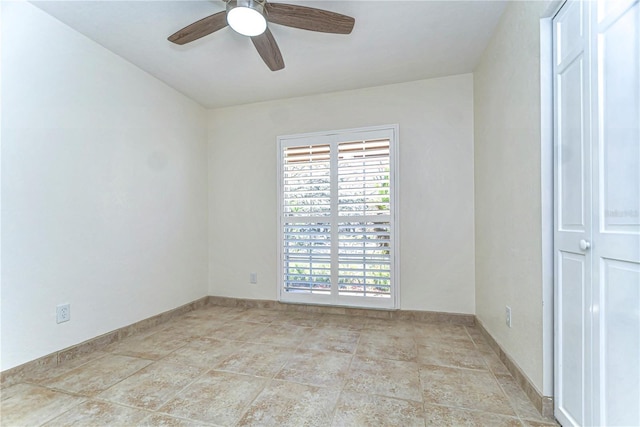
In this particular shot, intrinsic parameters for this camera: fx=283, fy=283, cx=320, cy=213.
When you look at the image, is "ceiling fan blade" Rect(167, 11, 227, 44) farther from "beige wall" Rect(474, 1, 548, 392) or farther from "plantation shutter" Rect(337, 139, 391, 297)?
"beige wall" Rect(474, 1, 548, 392)

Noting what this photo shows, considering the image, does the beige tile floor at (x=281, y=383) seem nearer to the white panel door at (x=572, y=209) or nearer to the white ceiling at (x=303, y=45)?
the white panel door at (x=572, y=209)

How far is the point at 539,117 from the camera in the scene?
146cm

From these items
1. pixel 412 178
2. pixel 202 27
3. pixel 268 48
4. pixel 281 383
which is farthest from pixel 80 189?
pixel 412 178

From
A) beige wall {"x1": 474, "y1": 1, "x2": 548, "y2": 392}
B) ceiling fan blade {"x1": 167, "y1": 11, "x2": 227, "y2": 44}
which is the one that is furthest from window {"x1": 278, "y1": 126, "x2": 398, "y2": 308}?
ceiling fan blade {"x1": 167, "y1": 11, "x2": 227, "y2": 44}

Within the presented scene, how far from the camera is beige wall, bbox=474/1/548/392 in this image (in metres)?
1.51

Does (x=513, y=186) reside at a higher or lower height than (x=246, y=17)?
lower

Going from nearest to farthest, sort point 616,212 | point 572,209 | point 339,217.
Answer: point 616,212 → point 572,209 → point 339,217

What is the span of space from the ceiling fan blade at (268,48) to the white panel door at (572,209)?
1.57m

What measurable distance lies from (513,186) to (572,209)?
54 cm

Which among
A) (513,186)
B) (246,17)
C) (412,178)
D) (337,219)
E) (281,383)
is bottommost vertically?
(281,383)

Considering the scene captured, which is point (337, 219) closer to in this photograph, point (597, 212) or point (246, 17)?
point (246, 17)

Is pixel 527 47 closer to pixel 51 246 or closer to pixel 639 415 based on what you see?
pixel 639 415

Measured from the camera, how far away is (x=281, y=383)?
1.73 m

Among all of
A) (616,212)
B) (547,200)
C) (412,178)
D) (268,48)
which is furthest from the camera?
(412,178)
